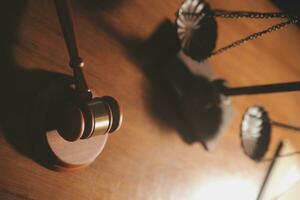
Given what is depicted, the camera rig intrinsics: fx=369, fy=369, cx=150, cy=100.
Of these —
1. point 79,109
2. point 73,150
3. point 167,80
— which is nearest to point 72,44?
point 79,109

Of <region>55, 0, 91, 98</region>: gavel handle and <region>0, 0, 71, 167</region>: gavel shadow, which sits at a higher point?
<region>55, 0, 91, 98</region>: gavel handle

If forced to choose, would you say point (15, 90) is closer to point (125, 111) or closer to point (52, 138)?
point (52, 138)

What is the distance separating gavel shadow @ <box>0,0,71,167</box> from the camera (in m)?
0.78

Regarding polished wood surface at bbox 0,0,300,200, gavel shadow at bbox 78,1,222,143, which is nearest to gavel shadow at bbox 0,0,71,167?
polished wood surface at bbox 0,0,300,200

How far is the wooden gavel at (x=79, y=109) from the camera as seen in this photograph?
702 mm

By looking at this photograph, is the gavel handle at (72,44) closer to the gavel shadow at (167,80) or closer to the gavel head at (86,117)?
the gavel head at (86,117)

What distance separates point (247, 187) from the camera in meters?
1.35

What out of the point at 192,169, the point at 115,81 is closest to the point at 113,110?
the point at 115,81

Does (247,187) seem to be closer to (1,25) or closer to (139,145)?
(139,145)

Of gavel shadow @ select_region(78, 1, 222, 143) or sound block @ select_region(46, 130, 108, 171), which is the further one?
gavel shadow @ select_region(78, 1, 222, 143)

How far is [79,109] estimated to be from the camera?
0.72 metres

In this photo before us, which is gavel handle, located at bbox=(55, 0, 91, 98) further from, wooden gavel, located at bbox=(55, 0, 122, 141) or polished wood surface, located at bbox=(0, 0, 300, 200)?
polished wood surface, located at bbox=(0, 0, 300, 200)

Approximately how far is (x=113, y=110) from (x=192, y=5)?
0.49 m

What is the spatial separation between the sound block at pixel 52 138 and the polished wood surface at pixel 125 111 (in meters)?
0.03
